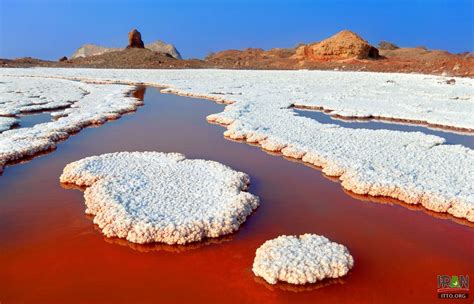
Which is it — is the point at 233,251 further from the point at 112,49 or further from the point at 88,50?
the point at 88,50

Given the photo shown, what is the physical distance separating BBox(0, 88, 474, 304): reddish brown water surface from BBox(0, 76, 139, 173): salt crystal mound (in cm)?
210

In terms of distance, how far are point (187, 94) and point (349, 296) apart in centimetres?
2742

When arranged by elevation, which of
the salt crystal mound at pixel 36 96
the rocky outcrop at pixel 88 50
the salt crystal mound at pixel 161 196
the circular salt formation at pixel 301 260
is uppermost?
the rocky outcrop at pixel 88 50

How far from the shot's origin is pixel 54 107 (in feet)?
82.7

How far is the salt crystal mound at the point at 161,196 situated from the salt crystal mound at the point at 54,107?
381 centimetres

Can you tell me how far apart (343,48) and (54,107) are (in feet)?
205

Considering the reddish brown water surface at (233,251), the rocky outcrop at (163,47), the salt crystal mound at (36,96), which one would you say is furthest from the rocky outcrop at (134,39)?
the reddish brown water surface at (233,251)

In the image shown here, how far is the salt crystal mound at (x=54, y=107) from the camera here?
51.0 feet

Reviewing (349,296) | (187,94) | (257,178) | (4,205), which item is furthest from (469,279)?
(187,94)

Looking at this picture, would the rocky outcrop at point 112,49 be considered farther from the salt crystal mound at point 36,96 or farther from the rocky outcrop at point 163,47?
the salt crystal mound at point 36,96

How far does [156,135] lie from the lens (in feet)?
59.5


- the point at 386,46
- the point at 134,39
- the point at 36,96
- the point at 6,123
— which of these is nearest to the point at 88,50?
the point at 134,39

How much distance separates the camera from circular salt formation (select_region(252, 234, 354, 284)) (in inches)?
287

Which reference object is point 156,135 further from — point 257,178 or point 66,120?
point 257,178
